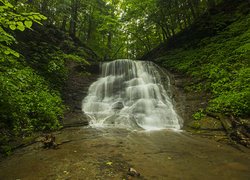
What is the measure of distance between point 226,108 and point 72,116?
21.2ft

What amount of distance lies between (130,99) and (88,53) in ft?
26.3

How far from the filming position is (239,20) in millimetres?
→ 14523

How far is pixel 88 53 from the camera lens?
1842 centimetres

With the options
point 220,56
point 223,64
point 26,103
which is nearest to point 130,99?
point 223,64

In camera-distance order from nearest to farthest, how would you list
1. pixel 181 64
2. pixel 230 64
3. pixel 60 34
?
1. pixel 230 64
2. pixel 181 64
3. pixel 60 34

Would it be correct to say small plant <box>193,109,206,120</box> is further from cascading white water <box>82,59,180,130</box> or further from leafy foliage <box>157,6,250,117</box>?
cascading white water <box>82,59,180,130</box>

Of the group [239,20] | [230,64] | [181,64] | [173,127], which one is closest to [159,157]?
[173,127]

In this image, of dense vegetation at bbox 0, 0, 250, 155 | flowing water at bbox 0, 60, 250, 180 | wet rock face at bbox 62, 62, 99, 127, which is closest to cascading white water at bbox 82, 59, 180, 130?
flowing water at bbox 0, 60, 250, 180

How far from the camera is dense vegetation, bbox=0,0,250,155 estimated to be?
620 centimetres

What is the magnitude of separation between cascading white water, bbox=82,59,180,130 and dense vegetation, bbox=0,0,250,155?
5.37 ft

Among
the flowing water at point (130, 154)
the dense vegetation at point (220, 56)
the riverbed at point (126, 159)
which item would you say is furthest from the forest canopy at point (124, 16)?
the riverbed at point (126, 159)

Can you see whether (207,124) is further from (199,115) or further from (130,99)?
(130,99)

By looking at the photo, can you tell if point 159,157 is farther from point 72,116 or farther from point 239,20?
point 239,20

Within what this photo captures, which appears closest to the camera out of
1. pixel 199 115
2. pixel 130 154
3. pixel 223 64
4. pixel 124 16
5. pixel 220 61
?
pixel 130 154
